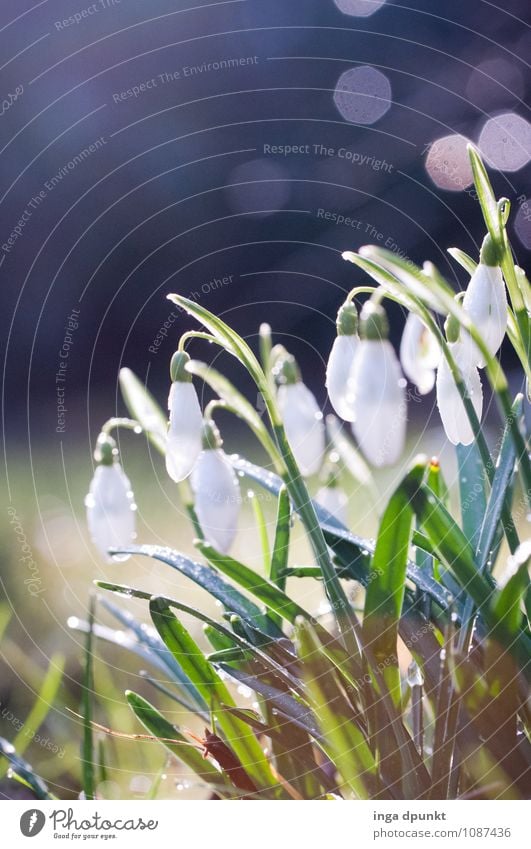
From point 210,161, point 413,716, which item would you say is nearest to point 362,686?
point 413,716

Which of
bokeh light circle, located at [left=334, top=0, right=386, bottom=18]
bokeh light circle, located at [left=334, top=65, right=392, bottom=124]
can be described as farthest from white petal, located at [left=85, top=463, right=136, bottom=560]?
bokeh light circle, located at [left=334, top=65, right=392, bottom=124]

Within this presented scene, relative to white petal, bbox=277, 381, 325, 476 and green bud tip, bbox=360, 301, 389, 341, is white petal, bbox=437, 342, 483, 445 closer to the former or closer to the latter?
green bud tip, bbox=360, 301, 389, 341

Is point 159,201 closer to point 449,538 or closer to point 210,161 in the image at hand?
point 210,161

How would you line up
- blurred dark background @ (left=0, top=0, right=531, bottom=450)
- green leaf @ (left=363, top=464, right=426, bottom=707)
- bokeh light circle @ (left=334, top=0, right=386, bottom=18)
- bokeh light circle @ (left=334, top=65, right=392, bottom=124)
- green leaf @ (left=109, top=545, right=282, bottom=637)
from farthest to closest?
bokeh light circle @ (left=334, top=65, right=392, bottom=124) → blurred dark background @ (left=0, top=0, right=531, bottom=450) → bokeh light circle @ (left=334, top=0, right=386, bottom=18) → green leaf @ (left=109, top=545, right=282, bottom=637) → green leaf @ (left=363, top=464, right=426, bottom=707)

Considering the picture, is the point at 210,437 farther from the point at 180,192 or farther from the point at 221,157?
the point at 180,192

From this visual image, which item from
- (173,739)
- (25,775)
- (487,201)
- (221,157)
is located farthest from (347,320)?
Result: (221,157)

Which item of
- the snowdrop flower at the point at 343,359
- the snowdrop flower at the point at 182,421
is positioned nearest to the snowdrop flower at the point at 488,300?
the snowdrop flower at the point at 343,359

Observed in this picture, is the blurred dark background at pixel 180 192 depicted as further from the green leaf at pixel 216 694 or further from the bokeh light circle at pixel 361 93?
the green leaf at pixel 216 694
